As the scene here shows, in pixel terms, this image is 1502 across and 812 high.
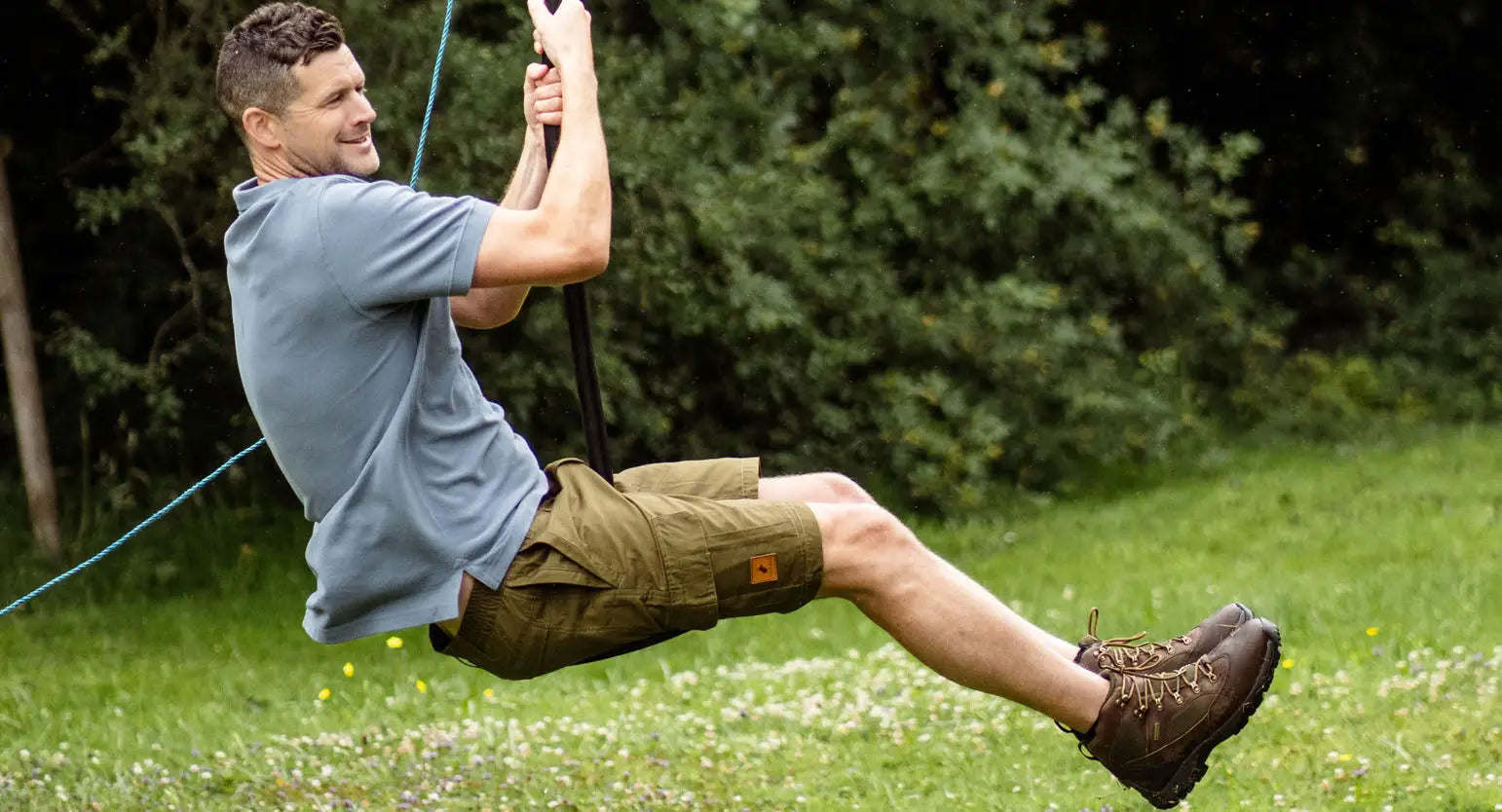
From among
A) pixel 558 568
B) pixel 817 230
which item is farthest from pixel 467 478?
pixel 817 230

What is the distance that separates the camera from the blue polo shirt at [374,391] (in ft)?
11.6

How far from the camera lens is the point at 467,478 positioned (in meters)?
3.74

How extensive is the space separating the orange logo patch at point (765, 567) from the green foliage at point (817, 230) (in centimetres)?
450

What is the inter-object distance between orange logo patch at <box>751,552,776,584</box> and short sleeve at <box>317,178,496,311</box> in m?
0.76

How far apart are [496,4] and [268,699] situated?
11.4 feet

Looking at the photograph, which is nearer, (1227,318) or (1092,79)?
(1227,318)

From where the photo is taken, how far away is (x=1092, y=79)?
1262 cm

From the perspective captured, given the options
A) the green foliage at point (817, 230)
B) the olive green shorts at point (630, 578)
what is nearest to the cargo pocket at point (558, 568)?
the olive green shorts at point (630, 578)

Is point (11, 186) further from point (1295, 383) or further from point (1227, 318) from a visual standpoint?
point (1295, 383)

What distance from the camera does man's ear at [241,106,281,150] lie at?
3682 millimetres

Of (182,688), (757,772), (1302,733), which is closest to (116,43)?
(182,688)

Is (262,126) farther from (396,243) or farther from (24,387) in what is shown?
(24,387)

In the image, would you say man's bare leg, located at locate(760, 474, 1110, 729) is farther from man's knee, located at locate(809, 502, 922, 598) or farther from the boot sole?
the boot sole

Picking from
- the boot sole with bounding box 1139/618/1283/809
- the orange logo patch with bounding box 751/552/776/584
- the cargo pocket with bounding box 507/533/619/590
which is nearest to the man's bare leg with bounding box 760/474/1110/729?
the orange logo patch with bounding box 751/552/776/584
